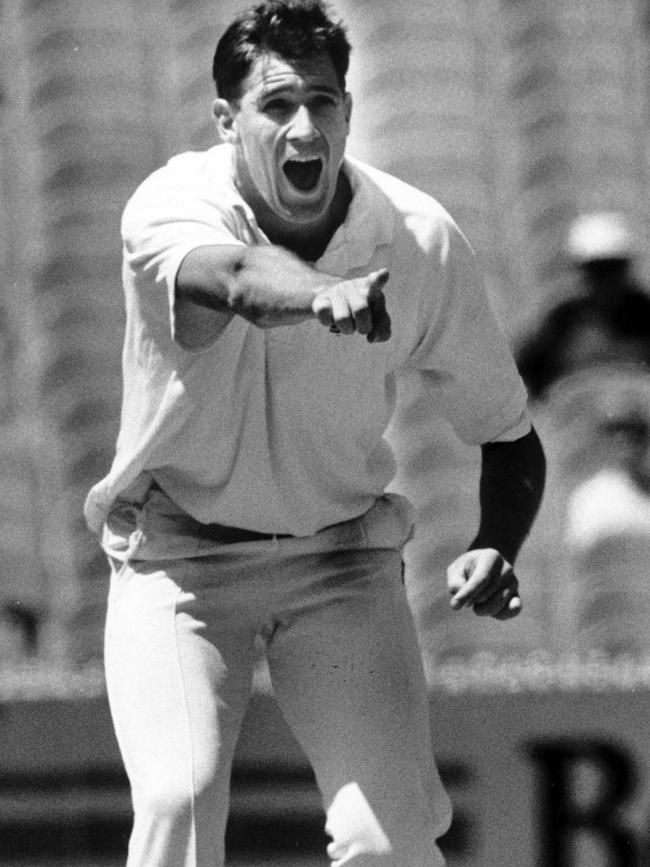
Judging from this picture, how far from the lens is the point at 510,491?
3162 mm

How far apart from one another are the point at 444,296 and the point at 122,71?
265 centimetres

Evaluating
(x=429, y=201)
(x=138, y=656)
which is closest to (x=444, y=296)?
(x=429, y=201)

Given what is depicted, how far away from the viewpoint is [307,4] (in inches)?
116

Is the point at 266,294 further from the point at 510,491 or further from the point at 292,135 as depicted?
the point at 510,491

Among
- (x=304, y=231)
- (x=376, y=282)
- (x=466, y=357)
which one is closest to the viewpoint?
(x=376, y=282)

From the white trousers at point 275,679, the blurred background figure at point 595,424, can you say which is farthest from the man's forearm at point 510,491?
the blurred background figure at point 595,424

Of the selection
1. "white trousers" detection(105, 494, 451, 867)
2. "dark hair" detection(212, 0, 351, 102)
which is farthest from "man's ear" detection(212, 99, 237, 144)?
"white trousers" detection(105, 494, 451, 867)

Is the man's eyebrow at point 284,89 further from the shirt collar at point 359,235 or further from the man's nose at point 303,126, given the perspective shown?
the shirt collar at point 359,235

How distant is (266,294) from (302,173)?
12.3 inches

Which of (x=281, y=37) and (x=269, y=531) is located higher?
(x=281, y=37)

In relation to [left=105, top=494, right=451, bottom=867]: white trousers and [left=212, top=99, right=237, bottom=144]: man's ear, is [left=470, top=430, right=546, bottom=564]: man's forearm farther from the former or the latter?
[left=212, top=99, right=237, bottom=144]: man's ear

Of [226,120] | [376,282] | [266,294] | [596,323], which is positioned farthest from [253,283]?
[596,323]

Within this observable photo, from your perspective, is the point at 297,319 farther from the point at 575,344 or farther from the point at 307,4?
the point at 575,344

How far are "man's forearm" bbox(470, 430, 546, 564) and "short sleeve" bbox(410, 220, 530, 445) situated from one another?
0.03 metres
